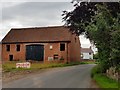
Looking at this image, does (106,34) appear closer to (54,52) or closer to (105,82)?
(105,82)

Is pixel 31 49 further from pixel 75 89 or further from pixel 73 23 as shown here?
pixel 75 89

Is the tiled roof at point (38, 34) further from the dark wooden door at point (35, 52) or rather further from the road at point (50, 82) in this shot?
the road at point (50, 82)

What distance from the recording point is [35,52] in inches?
2475

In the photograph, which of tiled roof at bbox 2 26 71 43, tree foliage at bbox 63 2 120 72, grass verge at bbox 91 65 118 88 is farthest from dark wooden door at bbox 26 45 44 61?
tree foliage at bbox 63 2 120 72

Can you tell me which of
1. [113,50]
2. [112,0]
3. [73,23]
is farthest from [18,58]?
[113,50]

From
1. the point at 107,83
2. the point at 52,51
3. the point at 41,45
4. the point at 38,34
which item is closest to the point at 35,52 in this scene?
the point at 41,45

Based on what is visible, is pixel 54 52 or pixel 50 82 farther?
pixel 54 52

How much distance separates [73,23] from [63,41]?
26133mm

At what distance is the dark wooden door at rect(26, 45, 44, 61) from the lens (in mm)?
62156

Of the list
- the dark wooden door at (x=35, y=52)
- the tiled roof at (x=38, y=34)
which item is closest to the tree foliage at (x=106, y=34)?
the tiled roof at (x=38, y=34)

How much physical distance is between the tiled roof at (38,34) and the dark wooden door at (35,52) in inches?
56.3

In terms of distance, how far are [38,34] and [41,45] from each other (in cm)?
305

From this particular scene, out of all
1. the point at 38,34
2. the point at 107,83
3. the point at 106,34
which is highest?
the point at 38,34

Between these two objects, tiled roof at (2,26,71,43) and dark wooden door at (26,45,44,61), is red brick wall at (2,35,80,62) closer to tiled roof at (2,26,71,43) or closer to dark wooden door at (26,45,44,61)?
dark wooden door at (26,45,44,61)
